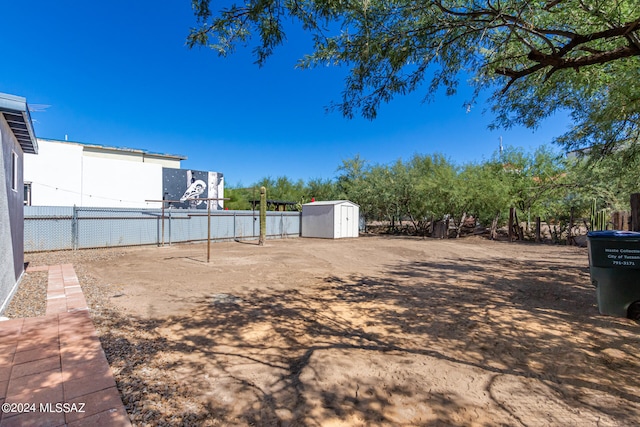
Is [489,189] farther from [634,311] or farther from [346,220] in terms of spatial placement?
[634,311]

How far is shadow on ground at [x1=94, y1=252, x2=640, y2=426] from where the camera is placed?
2166 millimetres

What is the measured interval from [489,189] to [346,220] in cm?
811

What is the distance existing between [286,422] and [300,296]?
3.27m

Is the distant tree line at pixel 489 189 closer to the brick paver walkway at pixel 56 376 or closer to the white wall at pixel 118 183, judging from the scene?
the white wall at pixel 118 183

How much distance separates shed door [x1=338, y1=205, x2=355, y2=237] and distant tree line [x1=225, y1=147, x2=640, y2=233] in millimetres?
2515

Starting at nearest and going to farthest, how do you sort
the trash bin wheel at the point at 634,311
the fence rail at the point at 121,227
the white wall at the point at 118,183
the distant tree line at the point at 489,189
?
1. the trash bin wheel at the point at 634,311
2. the fence rail at the point at 121,227
3. the distant tree line at the point at 489,189
4. the white wall at the point at 118,183

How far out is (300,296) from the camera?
5336 mm

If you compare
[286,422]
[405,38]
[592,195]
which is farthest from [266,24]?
[592,195]

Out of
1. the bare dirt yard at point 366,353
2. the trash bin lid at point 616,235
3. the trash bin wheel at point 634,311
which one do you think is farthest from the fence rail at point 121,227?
the trash bin wheel at point 634,311

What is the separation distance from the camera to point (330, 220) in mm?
18656

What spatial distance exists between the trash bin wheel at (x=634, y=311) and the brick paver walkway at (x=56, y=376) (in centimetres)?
543

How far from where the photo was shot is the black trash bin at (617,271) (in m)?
3.64

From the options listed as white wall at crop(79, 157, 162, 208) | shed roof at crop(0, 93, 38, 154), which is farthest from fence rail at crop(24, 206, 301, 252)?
shed roof at crop(0, 93, 38, 154)

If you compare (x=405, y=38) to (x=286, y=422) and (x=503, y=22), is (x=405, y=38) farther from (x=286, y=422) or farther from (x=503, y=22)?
(x=286, y=422)
